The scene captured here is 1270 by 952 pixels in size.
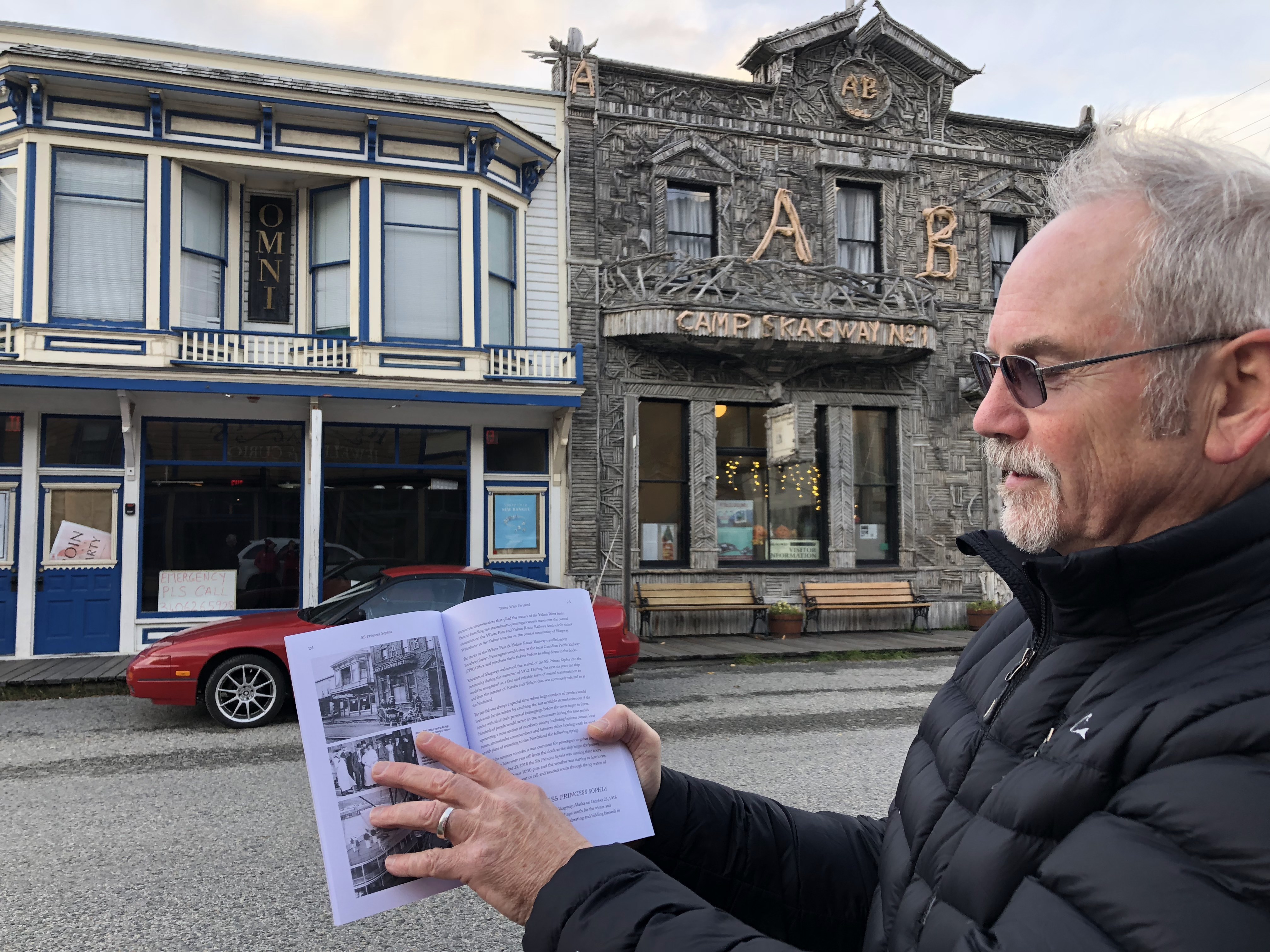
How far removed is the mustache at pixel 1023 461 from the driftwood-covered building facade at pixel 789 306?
462 inches

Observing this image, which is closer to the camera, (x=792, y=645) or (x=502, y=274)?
(x=792, y=645)

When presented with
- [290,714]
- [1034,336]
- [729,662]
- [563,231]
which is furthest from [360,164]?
[1034,336]

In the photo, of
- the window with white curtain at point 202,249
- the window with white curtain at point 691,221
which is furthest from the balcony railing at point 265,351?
the window with white curtain at point 691,221

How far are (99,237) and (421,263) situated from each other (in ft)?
14.7

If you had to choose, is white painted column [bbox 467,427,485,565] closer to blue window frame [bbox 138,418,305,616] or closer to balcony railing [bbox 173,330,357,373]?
balcony railing [bbox 173,330,357,373]

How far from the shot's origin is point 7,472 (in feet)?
40.1

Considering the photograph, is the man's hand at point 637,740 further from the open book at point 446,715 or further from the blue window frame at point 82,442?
the blue window frame at point 82,442

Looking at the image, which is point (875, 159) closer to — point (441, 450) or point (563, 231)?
point (563, 231)

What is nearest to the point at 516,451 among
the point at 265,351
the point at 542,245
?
the point at 542,245

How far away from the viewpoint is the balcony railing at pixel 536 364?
1349 cm

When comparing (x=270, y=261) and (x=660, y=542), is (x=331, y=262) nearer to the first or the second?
(x=270, y=261)

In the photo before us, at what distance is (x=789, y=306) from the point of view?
1459 cm

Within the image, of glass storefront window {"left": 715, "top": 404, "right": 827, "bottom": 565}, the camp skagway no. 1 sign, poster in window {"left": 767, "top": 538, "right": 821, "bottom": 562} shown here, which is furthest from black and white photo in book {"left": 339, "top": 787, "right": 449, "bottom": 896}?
poster in window {"left": 767, "top": 538, "right": 821, "bottom": 562}

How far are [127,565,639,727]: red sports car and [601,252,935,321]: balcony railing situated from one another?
257 inches
